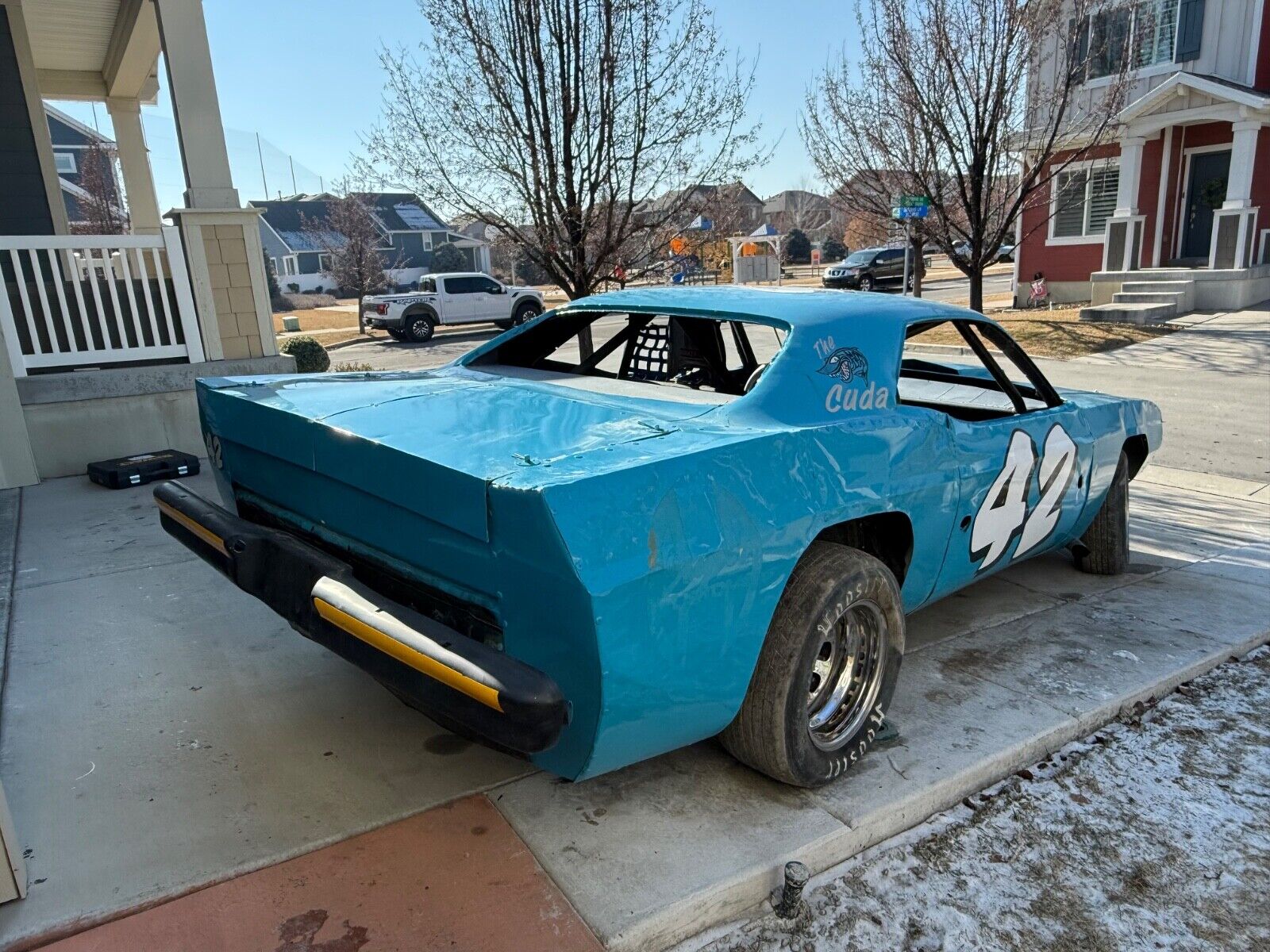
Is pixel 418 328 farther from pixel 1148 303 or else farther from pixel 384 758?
pixel 384 758

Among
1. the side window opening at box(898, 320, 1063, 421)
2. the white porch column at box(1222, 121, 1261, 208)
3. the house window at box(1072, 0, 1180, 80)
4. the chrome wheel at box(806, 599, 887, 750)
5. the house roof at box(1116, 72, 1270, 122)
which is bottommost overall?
the chrome wheel at box(806, 599, 887, 750)

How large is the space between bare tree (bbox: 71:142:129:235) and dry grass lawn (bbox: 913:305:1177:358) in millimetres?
27384

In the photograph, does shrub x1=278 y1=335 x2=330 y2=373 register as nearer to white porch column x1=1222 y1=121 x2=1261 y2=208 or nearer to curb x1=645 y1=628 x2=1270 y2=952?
curb x1=645 y1=628 x2=1270 y2=952

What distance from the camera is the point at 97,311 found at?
701 cm

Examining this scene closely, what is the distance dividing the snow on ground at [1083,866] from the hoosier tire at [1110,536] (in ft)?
4.86

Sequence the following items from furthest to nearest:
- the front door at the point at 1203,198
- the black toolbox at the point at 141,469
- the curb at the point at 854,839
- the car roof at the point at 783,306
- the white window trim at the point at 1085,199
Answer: the white window trim at the point at 1085,199 < the front door at the point at 1203,198 < the black toolbox at the point at 141,469 < the car roof at the point at 783,306 < the curb at the point at 854,839

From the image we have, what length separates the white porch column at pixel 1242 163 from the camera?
15.7 metres

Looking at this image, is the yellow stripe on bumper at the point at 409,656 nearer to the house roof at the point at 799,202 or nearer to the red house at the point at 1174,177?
the red house at the point at 1174,177

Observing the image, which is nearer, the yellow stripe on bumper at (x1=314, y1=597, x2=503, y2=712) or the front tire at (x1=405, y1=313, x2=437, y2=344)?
the yellow stripe on bumper at (x1=314, y1=597, x2=503, y2=712)


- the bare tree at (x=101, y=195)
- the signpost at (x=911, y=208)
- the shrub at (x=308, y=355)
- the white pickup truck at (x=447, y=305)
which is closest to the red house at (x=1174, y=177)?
the signpost at (x=911, y=208)

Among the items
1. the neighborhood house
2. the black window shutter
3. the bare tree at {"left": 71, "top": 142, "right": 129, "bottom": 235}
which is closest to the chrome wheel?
the black window shutter

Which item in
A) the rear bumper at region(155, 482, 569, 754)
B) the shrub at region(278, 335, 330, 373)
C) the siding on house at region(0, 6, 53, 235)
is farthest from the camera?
the shrub at region(278, 335, 330, 373)

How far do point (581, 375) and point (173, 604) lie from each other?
7.17 ft

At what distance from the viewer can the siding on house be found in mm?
9203
